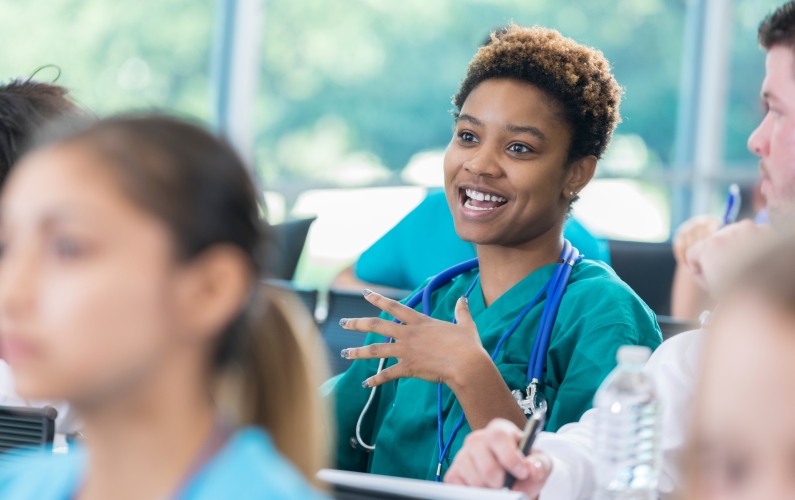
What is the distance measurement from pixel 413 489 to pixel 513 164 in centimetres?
80

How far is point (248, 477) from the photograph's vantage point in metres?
0.67

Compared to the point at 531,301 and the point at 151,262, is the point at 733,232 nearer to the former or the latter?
the point at 531,301

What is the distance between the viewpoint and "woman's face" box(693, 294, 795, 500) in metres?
0.44

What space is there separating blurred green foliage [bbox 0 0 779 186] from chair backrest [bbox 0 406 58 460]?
404 cm

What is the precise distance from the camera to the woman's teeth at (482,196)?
152 cm

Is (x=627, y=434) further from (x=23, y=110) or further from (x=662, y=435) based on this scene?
(x=23, y=110)

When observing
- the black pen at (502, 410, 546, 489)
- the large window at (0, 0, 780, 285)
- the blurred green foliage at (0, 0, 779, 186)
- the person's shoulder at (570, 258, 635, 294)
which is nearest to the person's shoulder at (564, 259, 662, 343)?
the person's shoulder at (570, 258, 635, 294)

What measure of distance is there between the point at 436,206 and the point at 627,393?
138 cm

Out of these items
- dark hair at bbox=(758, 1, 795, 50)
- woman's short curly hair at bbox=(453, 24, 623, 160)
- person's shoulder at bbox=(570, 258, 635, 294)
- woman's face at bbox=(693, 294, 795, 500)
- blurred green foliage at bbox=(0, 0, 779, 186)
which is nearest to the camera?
woman's face at bbox=(693, 294, 795, 500)

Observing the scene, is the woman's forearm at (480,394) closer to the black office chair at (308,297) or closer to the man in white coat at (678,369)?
the man in white coat at (678,369)

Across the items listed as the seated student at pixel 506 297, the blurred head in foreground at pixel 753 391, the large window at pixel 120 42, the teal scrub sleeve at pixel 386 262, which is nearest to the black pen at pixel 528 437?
the seated student at pixel 506 297

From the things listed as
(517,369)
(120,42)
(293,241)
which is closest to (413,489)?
(517,369)

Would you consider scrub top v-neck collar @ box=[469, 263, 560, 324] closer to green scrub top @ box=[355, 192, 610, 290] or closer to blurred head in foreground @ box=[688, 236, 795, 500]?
green scrub top @ box=[355, 192, 610, 290]

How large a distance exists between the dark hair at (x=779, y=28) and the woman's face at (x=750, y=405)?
0.94 m
